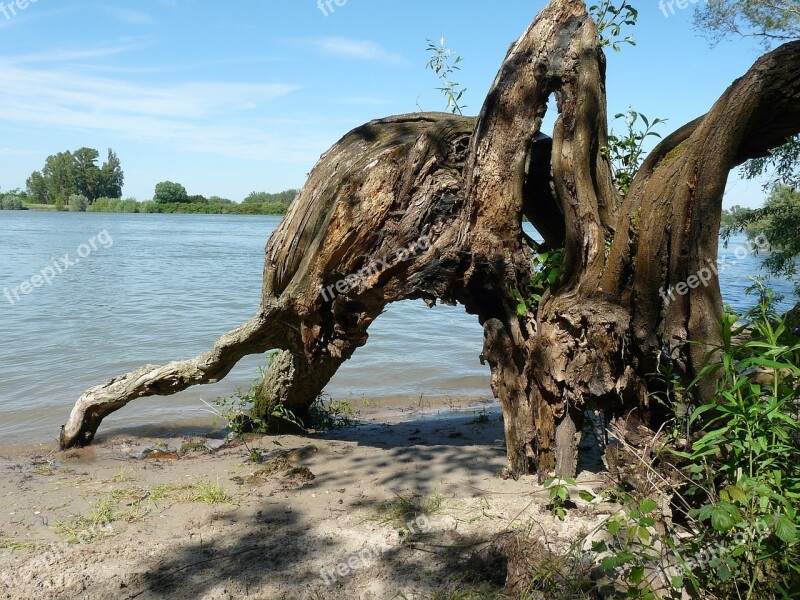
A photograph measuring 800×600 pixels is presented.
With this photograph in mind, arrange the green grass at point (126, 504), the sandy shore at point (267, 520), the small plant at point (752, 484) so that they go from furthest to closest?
1. the green grass at point (126, 504)
2. the sandy shore at point (267, 520)
3. the small plant at point (752, 484)

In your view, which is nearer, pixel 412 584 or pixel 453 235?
pixel 412 584

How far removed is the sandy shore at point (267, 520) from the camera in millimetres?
3459

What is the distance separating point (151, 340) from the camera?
12117 millimetres

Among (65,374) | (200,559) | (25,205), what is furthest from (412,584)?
(25,205)

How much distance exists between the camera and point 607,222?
4.14 meters

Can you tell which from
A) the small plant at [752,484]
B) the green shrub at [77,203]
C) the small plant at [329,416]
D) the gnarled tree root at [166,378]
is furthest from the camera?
the green shrub at [77,203]

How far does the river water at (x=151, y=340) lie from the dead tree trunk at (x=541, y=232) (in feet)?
7.06

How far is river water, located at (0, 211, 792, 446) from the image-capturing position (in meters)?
8.52

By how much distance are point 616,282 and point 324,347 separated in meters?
2.43

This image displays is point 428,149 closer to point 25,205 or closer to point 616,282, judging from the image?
point 616,282

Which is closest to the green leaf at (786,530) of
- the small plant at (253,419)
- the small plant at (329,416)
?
the small plant at (253,419)

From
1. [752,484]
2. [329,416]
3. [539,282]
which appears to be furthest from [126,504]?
[752,484]

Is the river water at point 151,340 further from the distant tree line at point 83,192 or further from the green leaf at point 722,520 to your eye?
the distant tree line at point 83,192

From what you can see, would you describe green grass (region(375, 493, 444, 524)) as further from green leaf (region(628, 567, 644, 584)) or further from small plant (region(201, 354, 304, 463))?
small plant (region(201, 354, 304, 463))
